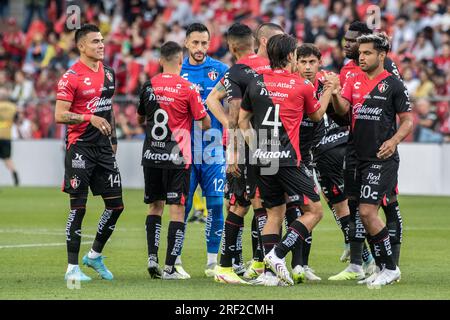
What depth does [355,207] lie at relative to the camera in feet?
38.9

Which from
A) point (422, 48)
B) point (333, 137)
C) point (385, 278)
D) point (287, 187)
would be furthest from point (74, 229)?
point (422, 48)

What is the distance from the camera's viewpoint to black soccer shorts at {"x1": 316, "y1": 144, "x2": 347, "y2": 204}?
12.7 meters

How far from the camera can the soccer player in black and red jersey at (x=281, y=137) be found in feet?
35.4

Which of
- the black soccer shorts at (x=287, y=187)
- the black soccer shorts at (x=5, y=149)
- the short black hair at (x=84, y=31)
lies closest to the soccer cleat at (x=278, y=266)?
the black soccer shorts at (x=287, y=187)

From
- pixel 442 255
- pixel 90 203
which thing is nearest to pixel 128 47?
pixel 90 203

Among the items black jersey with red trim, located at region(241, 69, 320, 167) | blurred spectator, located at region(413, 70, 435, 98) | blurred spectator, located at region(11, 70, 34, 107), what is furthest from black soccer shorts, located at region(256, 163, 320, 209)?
blurred spectator, located at region(11, 70, 34, 107)

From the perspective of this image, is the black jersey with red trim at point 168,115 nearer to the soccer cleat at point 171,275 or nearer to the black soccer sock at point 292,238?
the soccer cleat at point 171,275

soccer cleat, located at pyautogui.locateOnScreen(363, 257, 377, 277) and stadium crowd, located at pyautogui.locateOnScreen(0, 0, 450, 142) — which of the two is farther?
stadium crowd, located at pyautogui.locateOnScreen(0, 0, 450, 142)

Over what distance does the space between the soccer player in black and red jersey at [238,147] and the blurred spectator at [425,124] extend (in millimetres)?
11618

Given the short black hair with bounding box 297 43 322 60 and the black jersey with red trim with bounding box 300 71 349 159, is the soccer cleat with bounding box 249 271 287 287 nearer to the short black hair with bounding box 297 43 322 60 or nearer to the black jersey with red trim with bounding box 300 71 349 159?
the black jersey with red trim with bounding box 300 71 349 159

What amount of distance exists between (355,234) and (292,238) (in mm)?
1393

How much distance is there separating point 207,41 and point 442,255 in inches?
159

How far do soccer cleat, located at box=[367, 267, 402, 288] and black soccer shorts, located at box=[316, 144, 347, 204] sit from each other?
6.14 ft

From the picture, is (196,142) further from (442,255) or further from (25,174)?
(25,174)
